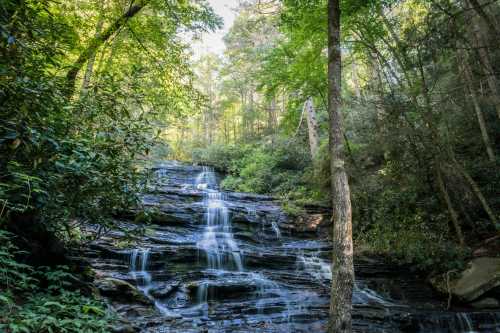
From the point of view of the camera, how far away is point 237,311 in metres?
6.84

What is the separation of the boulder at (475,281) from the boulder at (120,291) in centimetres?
719

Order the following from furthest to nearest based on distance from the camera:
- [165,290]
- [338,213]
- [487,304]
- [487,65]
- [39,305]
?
[487,65], [165,290], [487,304], [338,213], [39,305]

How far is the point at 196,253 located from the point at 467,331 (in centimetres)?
654

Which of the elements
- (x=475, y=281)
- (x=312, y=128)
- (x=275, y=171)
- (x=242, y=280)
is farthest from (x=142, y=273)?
(x=312, y=128)

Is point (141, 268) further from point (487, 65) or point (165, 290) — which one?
point (487, 65)

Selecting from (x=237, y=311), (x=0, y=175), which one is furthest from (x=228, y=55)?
(x=0, y=175)

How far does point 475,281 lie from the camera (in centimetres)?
749

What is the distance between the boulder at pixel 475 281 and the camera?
23.7 ft

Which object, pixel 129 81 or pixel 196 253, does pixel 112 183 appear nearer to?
pixel 129 81

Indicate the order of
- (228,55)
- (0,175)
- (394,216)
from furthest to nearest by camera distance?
(228,55), (394,216), (0,175)

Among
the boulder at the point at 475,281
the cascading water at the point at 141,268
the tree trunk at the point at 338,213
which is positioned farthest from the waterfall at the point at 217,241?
the boulder at the point at 475,281

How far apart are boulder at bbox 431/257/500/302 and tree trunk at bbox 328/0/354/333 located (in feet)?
14.2

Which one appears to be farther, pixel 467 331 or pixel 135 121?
pixel 467 331

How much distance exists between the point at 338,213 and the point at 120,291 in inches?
183
